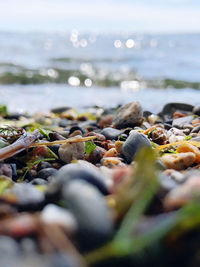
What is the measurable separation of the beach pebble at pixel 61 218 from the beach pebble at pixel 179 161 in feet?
3.54

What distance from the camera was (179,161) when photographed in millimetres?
2240

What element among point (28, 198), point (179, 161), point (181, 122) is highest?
point (28, 198)

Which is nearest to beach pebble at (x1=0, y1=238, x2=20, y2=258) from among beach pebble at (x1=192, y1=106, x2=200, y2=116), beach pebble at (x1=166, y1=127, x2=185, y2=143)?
beach pebble at (x1=166, y1=127, x2=185, y2=143)

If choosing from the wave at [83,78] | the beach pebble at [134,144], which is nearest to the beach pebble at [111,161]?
the beach pebble at [134,144]

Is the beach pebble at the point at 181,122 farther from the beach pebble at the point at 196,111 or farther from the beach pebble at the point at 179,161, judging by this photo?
the beach pebble at the point at 179,161

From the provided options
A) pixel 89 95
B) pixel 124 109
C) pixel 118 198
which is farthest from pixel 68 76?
pixel 118 198

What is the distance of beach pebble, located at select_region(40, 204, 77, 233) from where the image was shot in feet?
3.82

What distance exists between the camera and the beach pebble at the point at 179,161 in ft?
7.30

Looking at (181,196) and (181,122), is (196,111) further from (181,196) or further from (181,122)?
(181,196)

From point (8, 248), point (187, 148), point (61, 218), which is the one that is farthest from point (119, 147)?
point (8, 248)

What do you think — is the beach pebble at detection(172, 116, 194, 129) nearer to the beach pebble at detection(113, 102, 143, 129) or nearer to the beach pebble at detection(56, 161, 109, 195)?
the beach pebble at detection(113, 102, 143, 129)

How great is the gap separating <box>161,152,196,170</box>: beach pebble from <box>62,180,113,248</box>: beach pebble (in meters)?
1.07

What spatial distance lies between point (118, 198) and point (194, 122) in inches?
107

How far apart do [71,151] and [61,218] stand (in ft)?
4.68
